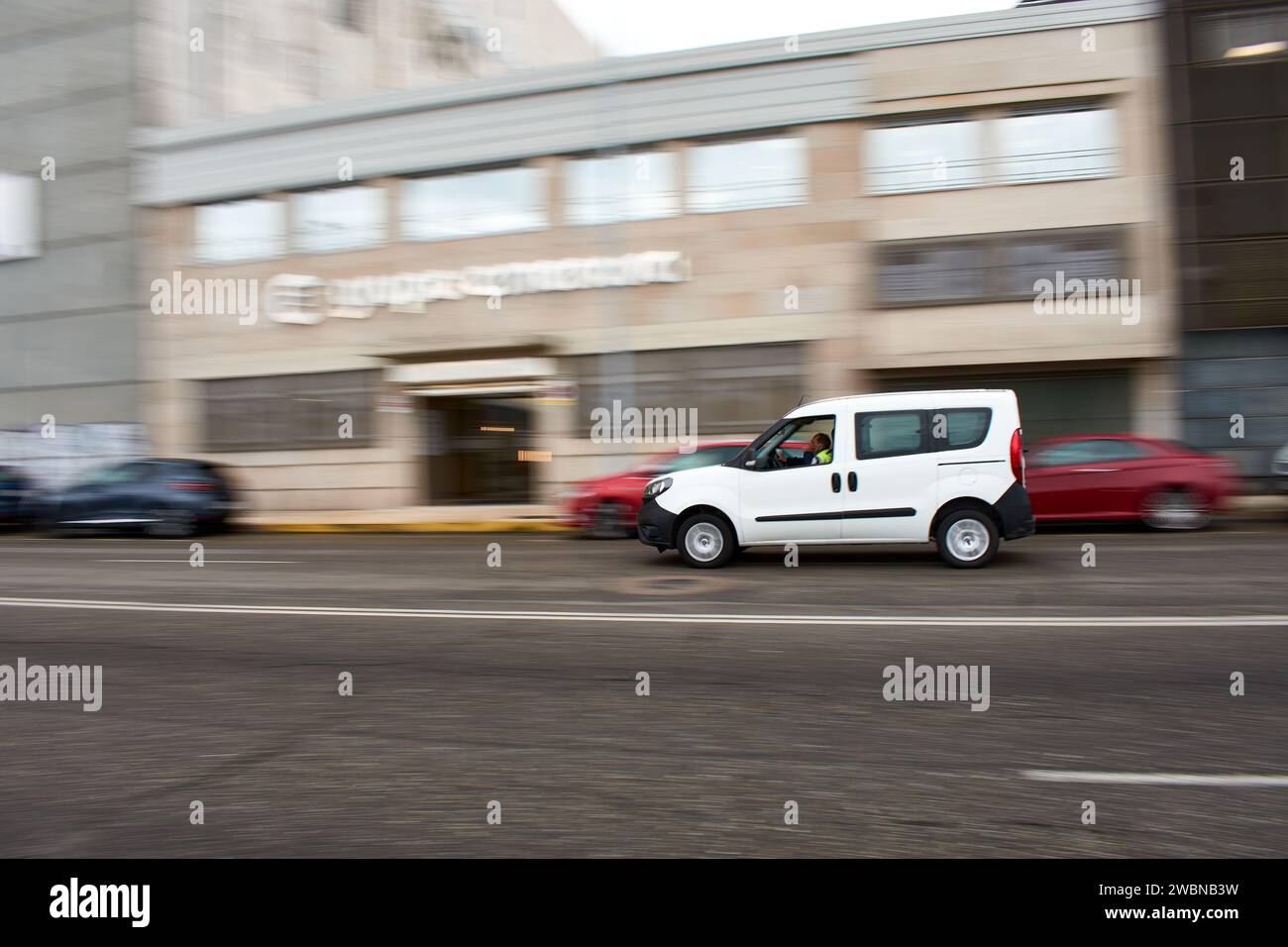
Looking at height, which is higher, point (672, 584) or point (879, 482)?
point (879, 482)

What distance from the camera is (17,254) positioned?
2738 cm

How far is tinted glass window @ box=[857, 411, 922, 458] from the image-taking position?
394 inches

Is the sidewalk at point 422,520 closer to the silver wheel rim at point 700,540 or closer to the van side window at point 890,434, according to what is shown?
the silver wheel rim at point 700,540

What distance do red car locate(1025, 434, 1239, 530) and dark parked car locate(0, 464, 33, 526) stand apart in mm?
20431

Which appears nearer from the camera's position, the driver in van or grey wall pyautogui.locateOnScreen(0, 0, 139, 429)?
the driver in van

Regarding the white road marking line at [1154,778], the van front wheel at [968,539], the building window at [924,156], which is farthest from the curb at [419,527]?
the white road marking line at [1154,778]

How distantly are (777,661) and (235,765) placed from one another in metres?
3.17

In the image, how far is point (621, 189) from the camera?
21938mm

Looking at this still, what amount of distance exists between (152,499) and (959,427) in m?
15.1

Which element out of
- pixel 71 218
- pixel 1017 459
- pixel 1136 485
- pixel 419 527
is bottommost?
pixel 419 527

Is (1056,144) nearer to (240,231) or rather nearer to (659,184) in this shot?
(659,184)

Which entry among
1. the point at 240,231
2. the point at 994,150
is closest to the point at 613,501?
the point at 994,150

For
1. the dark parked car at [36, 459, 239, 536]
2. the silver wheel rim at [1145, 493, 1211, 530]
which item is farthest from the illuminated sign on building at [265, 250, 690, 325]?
the silver wheel rim at [1145, 493, 1211, 530]

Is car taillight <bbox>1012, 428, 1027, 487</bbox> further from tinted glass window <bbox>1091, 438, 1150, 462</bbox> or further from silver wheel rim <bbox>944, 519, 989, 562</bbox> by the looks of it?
tinted glass window <bbox>1091, 438, 1150, 462</bbox>
